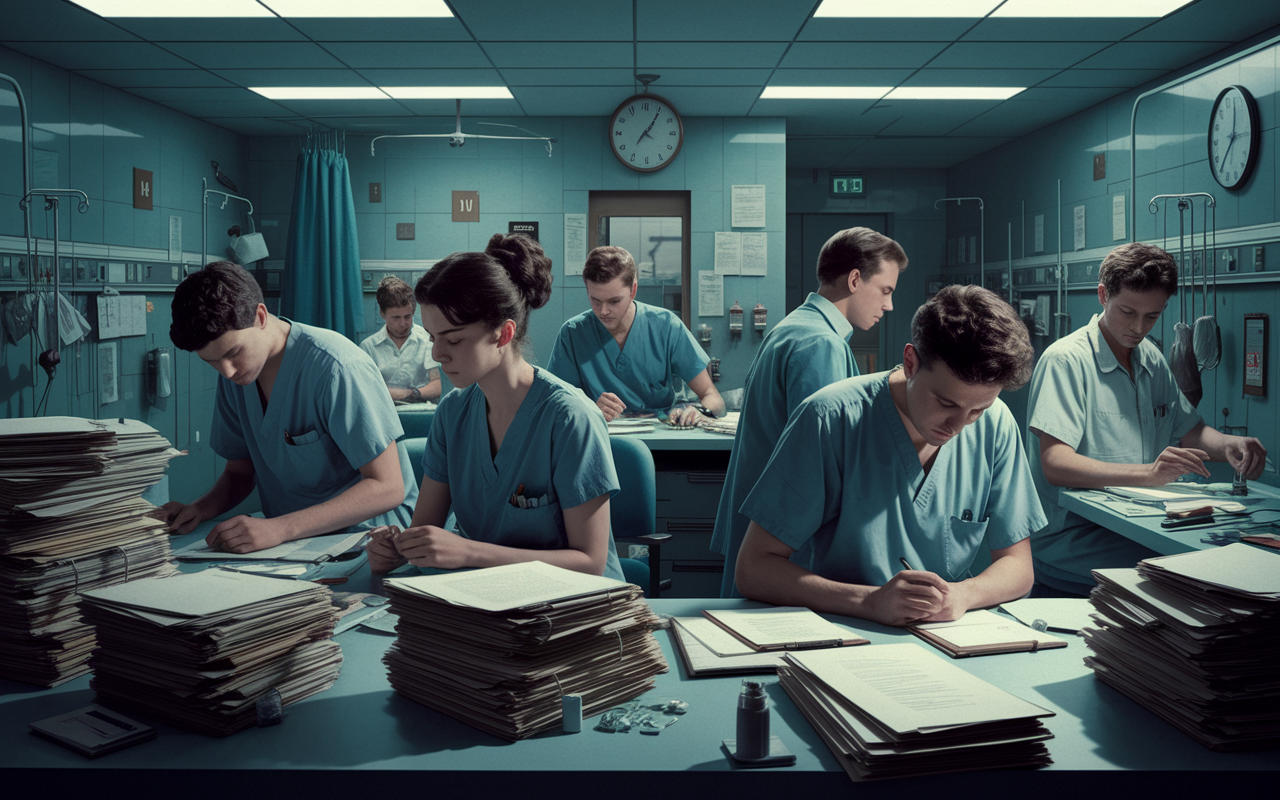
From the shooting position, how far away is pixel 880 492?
160cm

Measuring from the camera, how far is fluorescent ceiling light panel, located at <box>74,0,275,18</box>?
149 inches

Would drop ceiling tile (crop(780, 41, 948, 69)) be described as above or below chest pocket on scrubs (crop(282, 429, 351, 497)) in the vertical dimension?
above

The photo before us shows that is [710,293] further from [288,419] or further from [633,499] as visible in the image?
[288,419]

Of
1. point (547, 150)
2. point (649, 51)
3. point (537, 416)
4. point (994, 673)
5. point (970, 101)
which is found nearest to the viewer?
Result: point (994, 673)

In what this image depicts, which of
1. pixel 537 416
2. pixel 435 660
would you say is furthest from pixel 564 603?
pixel 537 416

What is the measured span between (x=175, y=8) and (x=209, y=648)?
373 centimetres

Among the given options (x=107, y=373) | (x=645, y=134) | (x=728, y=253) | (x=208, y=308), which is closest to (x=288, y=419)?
(x=208, y=308)

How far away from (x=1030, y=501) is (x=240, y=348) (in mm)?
1706

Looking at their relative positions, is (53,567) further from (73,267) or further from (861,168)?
(861,168)

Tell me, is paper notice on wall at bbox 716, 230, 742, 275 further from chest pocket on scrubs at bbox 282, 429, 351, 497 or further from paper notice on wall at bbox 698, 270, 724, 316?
chest pocket on scrubs at bbox 282, 429, 351, 497

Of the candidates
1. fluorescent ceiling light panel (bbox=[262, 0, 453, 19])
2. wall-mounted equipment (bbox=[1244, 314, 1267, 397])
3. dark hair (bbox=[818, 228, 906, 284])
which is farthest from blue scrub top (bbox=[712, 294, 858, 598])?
wall-mounted equipment (bbox=[1244, 314, 1267, 397])

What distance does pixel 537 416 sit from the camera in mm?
1799

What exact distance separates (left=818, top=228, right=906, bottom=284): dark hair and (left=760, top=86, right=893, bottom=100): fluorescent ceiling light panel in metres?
3.19

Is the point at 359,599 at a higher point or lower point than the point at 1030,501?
lower
